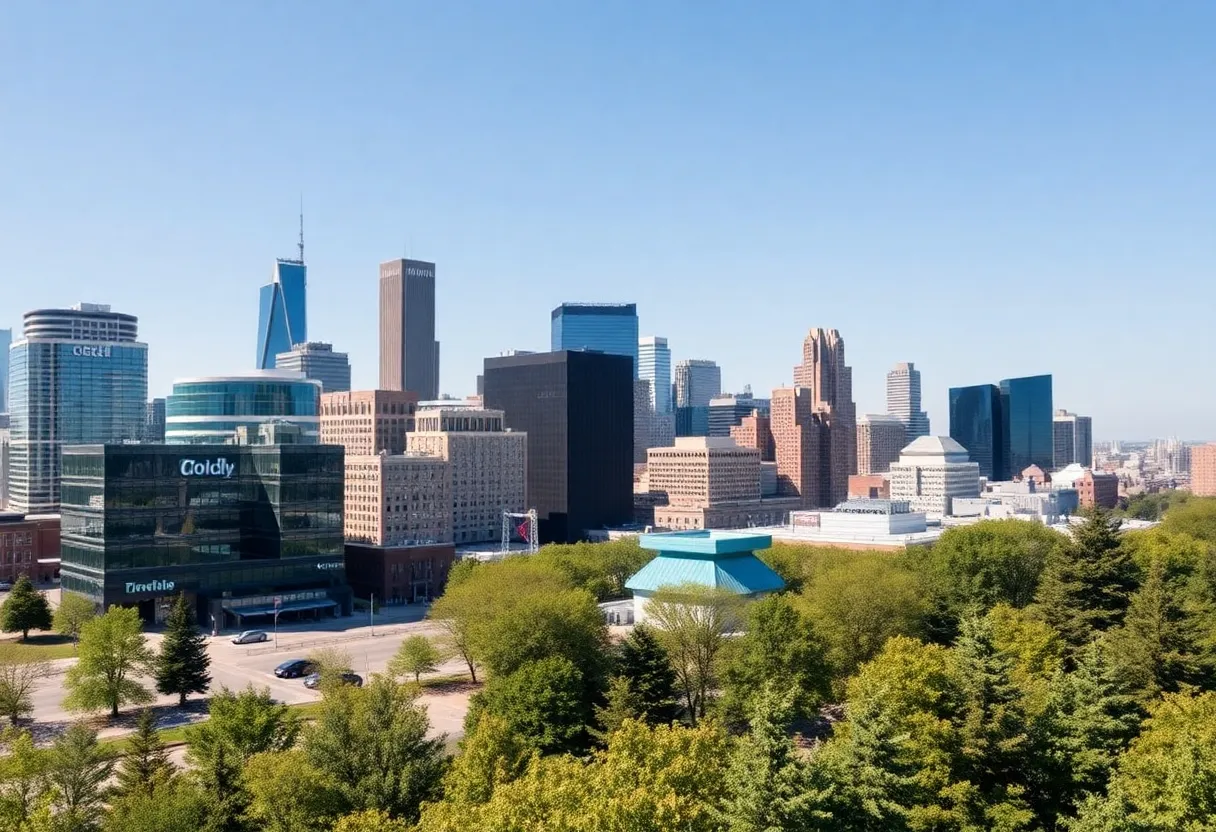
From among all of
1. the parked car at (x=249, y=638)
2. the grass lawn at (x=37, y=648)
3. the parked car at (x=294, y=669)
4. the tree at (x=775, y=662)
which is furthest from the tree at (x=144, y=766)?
the parked car at (x=249, y=638)

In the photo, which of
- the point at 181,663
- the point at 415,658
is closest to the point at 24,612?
the point at 181,663

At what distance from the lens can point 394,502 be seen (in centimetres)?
15412

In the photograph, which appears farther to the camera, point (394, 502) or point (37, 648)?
point (394, 502)

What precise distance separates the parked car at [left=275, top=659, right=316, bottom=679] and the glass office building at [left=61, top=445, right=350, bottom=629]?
89.3ft

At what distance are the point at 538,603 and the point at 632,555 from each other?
53422 mm

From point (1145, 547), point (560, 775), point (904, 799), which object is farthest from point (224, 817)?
point (1145, 547)

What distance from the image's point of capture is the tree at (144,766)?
41188 mm

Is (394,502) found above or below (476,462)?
below

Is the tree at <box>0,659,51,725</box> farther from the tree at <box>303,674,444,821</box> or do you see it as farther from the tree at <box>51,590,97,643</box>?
the tree at <box>303,674,444,821</box>

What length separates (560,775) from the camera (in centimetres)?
3400

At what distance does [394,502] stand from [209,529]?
145ft

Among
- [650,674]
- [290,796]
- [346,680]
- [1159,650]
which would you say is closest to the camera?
[290,796]

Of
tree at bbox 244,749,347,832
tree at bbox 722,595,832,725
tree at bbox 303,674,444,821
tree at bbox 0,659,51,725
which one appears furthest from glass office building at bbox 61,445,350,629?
tree at bbox 244,749,347,832

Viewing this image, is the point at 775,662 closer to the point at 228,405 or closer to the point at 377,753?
the point at 377,753
